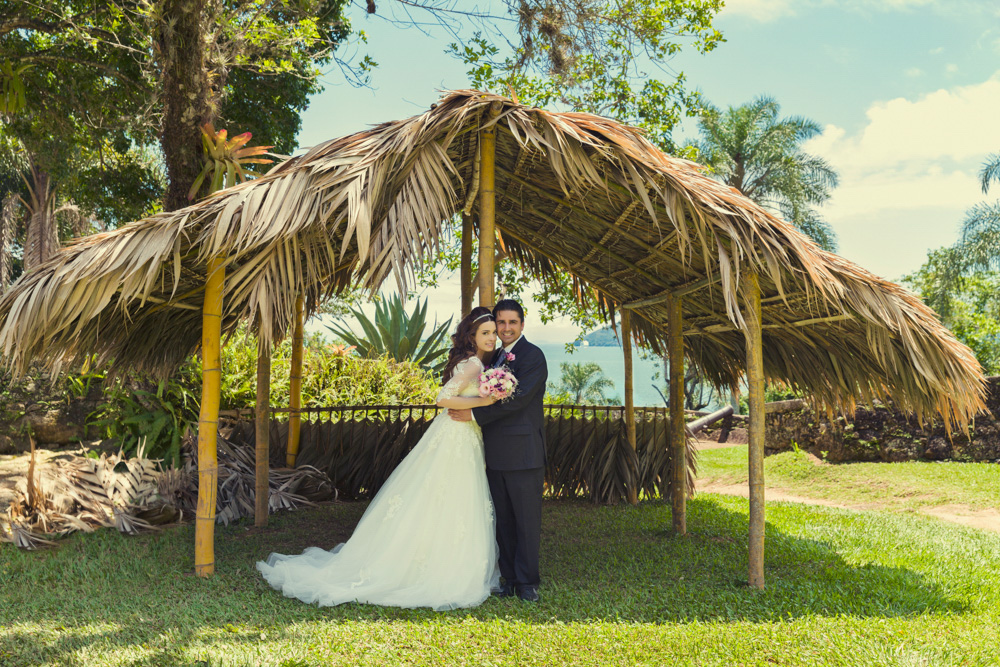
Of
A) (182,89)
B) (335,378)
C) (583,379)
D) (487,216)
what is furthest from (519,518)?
(583,379)

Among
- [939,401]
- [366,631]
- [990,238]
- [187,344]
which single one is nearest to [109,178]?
[187,344]

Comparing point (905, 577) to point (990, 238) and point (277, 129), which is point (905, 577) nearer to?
point (277, 129)

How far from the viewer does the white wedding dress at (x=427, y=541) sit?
141 inches

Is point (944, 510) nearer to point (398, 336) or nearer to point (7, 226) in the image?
point (398, 336)

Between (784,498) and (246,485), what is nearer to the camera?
(246,485)

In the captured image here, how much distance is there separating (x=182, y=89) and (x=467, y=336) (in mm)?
4781

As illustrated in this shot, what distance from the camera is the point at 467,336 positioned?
4.07m

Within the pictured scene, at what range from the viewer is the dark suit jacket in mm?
3799

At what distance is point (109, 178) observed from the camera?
10266 millimetres

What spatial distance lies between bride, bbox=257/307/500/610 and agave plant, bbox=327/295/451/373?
276 inches

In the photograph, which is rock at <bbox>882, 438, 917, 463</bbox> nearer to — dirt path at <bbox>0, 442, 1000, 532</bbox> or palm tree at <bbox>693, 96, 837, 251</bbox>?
dirt path at <bbox>0, 442, 1000, 532</bbox>

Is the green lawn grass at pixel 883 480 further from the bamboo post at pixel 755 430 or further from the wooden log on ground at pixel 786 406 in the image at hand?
the bamboo post at pixel 755 430

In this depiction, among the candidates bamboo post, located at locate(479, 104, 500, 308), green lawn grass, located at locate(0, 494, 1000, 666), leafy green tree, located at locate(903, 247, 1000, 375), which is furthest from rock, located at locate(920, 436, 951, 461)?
bamboo post, located at locate(479, 104, 500, 308)

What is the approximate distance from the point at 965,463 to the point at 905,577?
615cm
